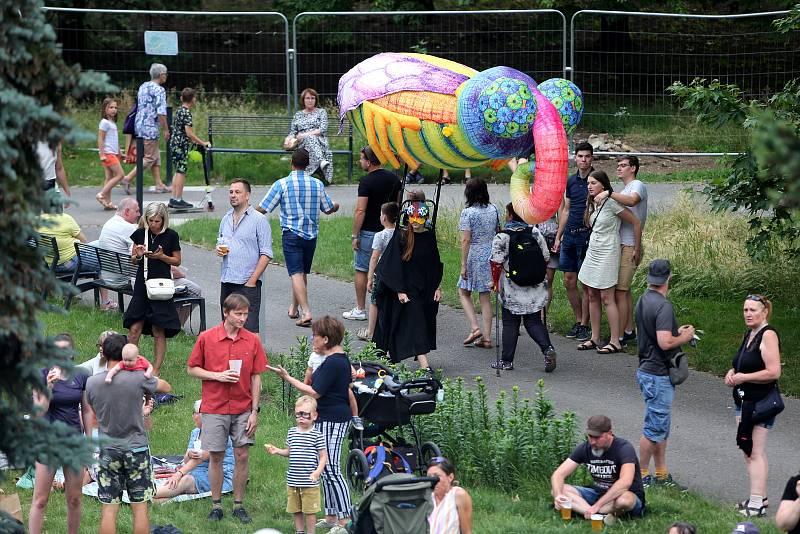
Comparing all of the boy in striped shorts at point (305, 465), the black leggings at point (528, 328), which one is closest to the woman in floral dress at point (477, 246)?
the black leggings at point (528, 328)

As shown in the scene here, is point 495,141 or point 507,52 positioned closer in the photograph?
point 495,141

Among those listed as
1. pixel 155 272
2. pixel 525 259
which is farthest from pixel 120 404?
pixel 525 259

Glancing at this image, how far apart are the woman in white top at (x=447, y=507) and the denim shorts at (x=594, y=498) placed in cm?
113

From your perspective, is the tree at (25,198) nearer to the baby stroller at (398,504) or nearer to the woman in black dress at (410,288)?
the baby stroller at (398,504)

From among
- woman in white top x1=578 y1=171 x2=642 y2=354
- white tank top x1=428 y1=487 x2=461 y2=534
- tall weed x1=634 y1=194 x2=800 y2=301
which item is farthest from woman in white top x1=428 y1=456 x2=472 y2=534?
tall weed x1=634 y1=194 x2=800 y2=301

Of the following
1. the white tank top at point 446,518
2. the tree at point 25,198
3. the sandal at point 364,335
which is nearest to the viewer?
the tree at point 25,198

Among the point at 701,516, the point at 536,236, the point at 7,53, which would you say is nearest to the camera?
the point at 7,53

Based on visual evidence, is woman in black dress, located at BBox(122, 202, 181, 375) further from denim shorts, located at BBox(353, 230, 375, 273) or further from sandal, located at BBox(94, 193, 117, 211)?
sandal, located at BBox(94, 193, 117, 211)

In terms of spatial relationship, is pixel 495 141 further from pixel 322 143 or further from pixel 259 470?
pixel 322 143

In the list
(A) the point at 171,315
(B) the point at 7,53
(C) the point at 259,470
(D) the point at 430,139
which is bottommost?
(C) the point at 259,470

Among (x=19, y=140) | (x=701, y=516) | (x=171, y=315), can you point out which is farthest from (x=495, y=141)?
(x=19, y=140)

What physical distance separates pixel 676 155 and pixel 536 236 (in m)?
8.96

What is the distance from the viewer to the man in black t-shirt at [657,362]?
8664mm

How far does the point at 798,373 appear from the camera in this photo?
11.3 meters
